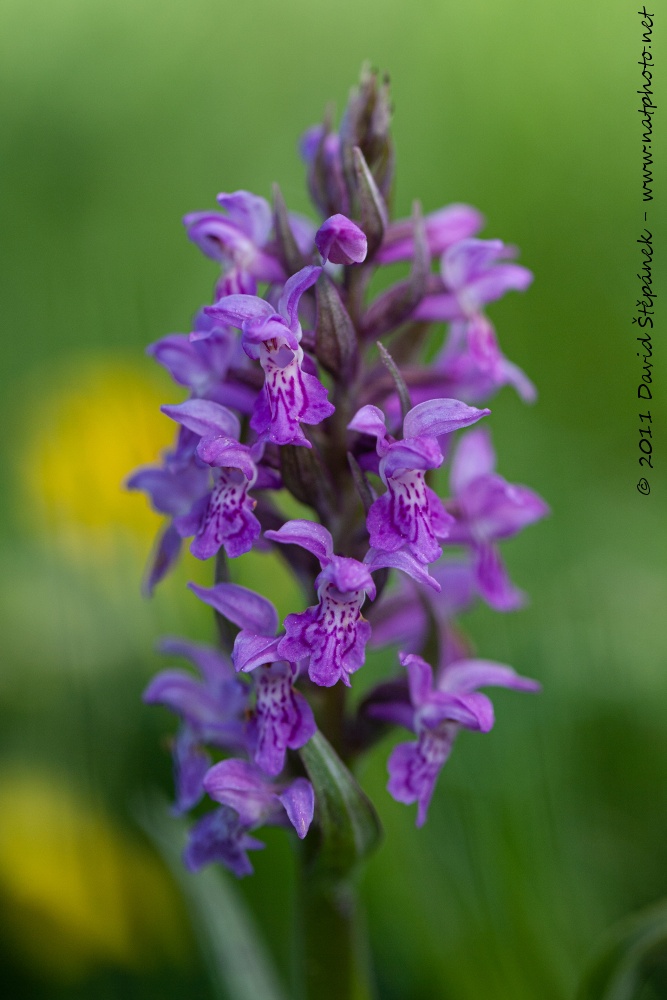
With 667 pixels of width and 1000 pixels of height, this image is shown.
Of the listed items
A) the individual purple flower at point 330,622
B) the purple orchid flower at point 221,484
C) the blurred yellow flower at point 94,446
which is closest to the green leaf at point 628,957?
the individual purple flower at point 330,622

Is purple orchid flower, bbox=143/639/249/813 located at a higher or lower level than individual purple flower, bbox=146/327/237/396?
lower

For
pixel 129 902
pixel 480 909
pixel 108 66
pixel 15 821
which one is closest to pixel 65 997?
pixel 129 902

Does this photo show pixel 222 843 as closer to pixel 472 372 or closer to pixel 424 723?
pixel 424 723

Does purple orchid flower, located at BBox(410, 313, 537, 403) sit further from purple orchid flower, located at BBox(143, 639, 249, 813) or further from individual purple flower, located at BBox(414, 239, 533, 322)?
purple orchid flower, located at BBox(143, 639, 249, 813)

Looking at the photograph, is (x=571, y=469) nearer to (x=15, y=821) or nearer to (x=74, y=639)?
(x=74, y=639)

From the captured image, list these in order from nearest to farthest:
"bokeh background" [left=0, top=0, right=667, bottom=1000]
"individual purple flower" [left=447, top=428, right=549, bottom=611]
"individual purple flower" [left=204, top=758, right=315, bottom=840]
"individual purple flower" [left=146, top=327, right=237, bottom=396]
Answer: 1. "individual purple flower" [left=204, top=758, right=315, bottom=840]
2. "individual purple flower" [left=146, top=327, right=237, bottom=396]
3. "individual purple flower" [left=447, top=428, right=549, bottom=611]
4. "bokeh background" [left=0, top=0, right=667, bottom=1000]

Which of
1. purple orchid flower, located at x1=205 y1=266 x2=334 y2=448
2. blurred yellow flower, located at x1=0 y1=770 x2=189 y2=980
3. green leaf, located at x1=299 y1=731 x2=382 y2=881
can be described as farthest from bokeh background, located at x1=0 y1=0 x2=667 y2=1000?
purple orchid flower, located at x1=205 y1=266 x2=334 y2=448

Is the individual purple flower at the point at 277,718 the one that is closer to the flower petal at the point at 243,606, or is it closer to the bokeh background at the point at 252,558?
the flower petal at the point at 243,606
